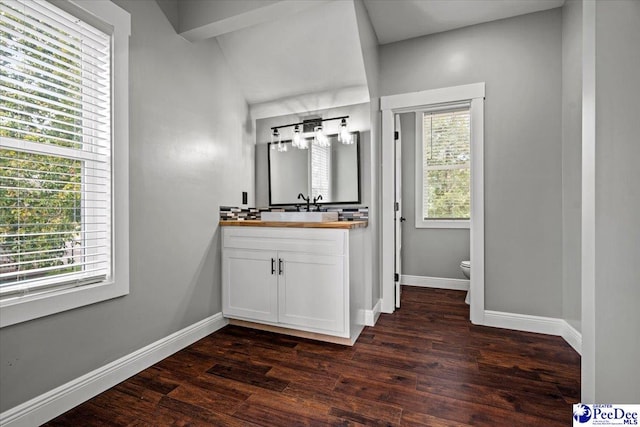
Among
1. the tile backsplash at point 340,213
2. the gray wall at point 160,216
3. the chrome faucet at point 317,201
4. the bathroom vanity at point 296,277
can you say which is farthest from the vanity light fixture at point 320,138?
the bathroom vanity at point 296,277

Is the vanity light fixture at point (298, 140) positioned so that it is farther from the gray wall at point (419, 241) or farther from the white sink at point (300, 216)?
the gray wall at point (419, 241)

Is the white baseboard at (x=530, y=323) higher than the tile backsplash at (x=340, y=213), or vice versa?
the tile backsplash at (x=340, y=213)

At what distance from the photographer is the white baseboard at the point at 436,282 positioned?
154 inches

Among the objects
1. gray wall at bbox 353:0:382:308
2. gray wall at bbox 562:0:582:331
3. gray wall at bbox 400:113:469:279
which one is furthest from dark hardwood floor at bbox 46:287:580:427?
gray wall at bbox 400:113:469:279

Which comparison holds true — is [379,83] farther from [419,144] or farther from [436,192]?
[436,192]

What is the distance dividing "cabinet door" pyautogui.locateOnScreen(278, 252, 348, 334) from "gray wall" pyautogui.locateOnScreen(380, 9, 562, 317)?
1.43 metres

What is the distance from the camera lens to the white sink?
2412mm

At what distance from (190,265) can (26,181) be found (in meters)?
1.13

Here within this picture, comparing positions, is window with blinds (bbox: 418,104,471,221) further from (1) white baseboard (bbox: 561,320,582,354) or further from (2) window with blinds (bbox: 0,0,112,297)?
(2) window with blinds (bbox: 0,0,112,297)

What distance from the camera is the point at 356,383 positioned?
5.89ft

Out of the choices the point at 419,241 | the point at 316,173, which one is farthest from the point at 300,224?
the point at 419,241

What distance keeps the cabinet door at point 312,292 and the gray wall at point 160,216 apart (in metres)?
0.66

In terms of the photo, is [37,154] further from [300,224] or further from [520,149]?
[520,149]

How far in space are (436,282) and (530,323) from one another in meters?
1.48
